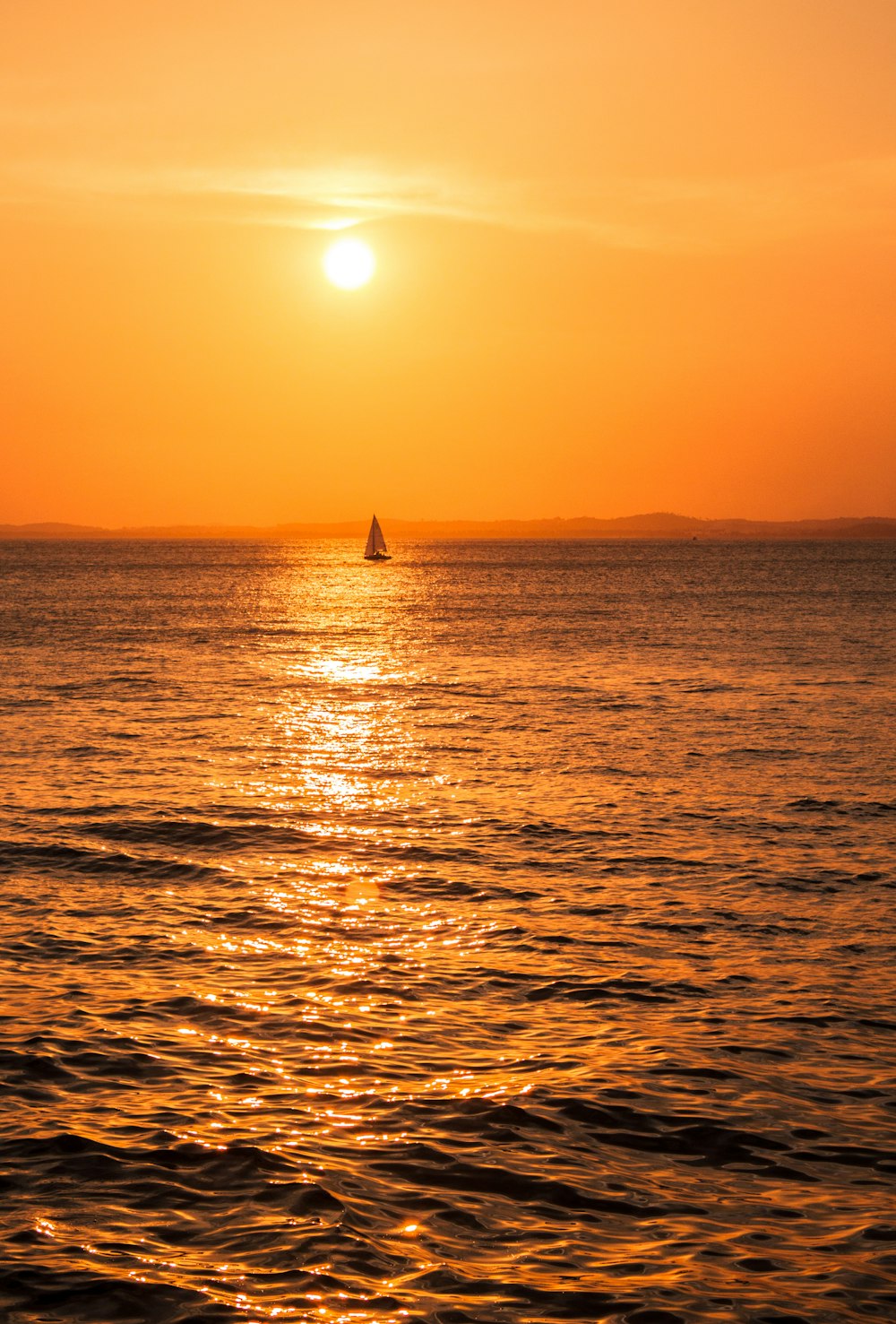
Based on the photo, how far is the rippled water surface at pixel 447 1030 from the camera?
412 inches

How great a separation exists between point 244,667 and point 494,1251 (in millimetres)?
56458

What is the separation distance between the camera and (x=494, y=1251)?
10672mm

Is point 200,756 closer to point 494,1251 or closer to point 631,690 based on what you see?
point 631,690

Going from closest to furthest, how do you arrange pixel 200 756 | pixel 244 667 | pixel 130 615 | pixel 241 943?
1. pixel 241 943
2. pixel 200 756
3. pixel 244 667
4. pixel 130 615

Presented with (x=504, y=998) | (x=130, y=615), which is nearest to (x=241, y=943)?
(x=504, y=998)

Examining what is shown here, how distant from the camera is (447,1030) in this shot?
50.6 feet

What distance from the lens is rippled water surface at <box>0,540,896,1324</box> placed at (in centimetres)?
1047

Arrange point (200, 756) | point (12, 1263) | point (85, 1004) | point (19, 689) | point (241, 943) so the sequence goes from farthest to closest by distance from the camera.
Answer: point (19, 689) < point (200, 756) < point (241, 943) < point (85, 1004) < point (12, 1263)

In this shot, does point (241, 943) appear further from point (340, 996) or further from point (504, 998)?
point (504, 998)

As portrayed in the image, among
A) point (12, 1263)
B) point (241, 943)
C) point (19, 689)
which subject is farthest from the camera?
point (19, 689)

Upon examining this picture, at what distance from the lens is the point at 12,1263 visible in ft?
33.9

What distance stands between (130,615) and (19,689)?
55.4 m

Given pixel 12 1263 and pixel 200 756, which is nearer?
pixel 12 1263

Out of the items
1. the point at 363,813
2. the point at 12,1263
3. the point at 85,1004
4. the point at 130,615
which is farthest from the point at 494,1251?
the point at 130,615
